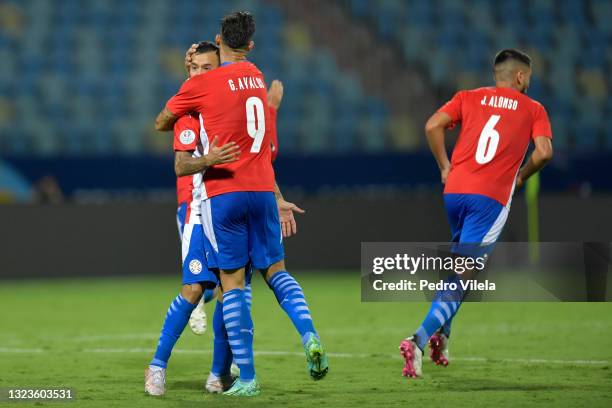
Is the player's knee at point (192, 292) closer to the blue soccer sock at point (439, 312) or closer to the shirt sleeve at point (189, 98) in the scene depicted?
the shirt sleeve at point (189, 98)

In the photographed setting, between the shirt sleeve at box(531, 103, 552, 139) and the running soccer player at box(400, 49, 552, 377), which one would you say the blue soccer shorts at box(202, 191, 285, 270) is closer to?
the running soccer player at box(400, 49, 552, 377)

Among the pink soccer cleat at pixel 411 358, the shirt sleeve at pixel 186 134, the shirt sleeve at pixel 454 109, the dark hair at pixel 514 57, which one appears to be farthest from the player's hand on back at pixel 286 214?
the dark hair at pixel 514 57

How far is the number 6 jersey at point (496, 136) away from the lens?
26.7ft

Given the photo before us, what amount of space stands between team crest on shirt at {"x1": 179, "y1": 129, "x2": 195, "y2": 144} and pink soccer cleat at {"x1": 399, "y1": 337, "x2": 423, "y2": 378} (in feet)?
6.75

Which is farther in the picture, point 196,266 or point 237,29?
point 196,266

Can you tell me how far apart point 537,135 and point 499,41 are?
44.9 ft

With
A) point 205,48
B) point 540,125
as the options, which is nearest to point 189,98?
point 205,48

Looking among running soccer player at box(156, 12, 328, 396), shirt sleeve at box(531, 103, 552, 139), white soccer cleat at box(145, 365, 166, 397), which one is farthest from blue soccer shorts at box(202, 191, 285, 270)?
shirt sleeve at box(531, 103, 552, 139)

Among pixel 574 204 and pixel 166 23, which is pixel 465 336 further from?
pixel 166 23

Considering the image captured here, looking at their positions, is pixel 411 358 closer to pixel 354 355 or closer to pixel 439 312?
pixel 439 312

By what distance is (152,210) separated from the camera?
16531 mm

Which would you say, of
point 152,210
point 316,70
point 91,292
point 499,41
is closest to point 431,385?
point 91,292

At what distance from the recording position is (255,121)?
22.3 feet

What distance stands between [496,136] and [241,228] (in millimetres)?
2266
